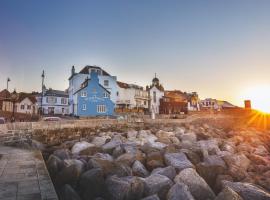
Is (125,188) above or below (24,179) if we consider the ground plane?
below

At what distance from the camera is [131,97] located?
5650cm

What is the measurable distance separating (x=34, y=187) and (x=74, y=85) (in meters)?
43.7

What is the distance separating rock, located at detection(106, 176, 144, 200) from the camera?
22.9 feet

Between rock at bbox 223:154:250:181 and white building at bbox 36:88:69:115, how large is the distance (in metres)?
46.4

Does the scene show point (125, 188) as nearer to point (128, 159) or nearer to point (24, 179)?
point (24, 179)

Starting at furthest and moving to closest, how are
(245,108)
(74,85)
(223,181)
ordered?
1. (245,108)
2. (74,85)
3. (223,181)

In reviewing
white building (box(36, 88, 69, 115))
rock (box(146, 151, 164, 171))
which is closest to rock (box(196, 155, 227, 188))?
rock (box(146, 151, 164, 171))

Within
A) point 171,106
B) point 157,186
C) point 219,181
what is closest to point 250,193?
point 219,181

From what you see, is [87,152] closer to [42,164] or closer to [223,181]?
[42,164]

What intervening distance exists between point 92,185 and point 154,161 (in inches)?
148

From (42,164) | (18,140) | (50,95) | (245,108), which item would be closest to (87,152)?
A: (42,164)

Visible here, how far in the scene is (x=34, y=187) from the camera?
19.8 ft

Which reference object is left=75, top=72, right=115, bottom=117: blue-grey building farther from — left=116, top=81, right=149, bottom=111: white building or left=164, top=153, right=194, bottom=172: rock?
left=164, top=153, right=194, bottom=172: rock

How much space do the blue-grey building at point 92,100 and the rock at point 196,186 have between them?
33212 mm
